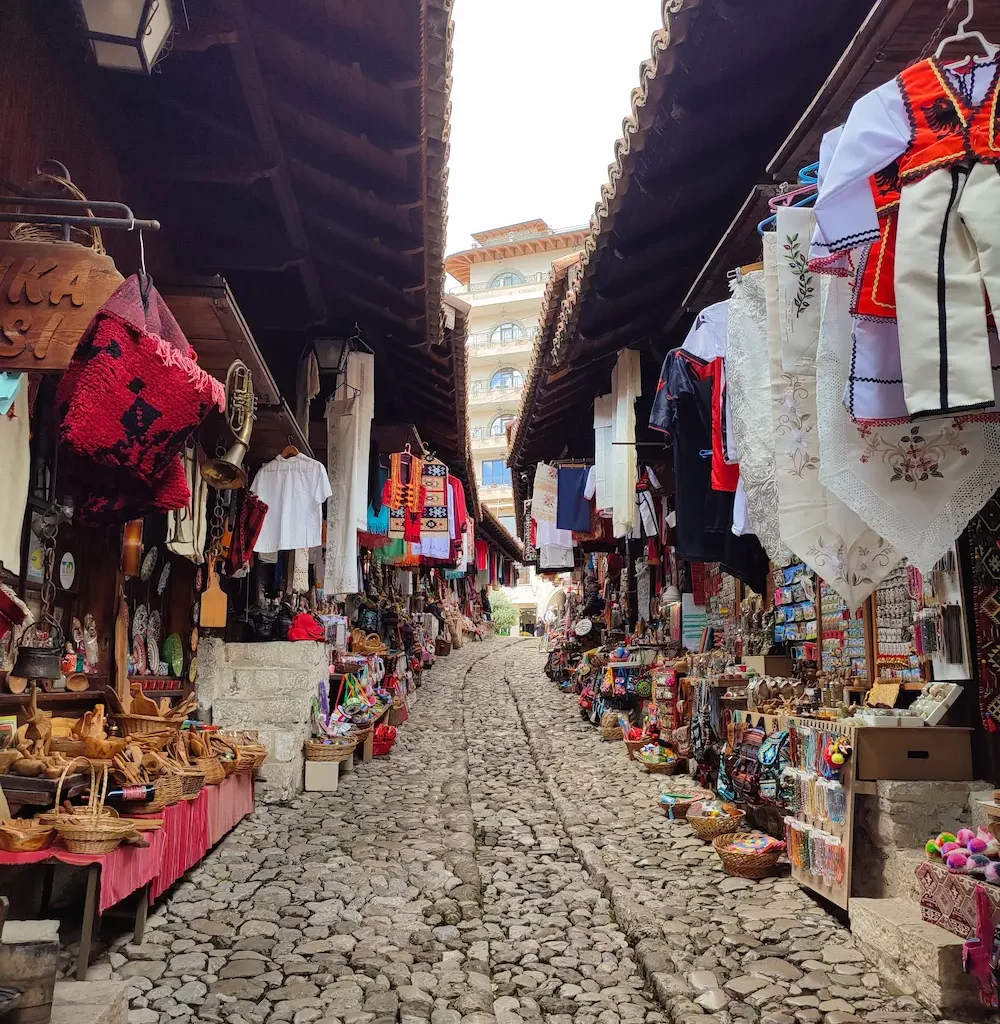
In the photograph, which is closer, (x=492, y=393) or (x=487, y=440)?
(x=487, y=440)

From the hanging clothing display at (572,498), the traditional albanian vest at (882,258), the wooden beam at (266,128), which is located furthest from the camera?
the hanging clothing display at (572,498)

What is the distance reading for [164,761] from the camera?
5.08 metres

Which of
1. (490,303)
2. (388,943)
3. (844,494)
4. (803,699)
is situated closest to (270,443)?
(388,943)

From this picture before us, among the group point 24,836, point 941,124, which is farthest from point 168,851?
point 941,124

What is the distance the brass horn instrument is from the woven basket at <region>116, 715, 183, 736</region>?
5.29 feet

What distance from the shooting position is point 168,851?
4.92 meters

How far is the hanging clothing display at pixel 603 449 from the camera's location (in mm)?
Answer: 8914

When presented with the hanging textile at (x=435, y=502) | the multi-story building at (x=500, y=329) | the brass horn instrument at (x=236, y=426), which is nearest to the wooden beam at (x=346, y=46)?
the brass horn instrument at (x=236, y=426)

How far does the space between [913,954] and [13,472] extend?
4.46 meters

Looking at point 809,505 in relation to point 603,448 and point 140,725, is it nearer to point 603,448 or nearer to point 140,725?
point 140,725

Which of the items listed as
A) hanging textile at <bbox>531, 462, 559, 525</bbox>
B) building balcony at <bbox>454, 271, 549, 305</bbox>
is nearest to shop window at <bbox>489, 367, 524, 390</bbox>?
building balcony at <bbox>454, 271, 549, 305</bbox>

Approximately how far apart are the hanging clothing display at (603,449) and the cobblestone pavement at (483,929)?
2.94 metres

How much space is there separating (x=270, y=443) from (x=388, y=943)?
4.21 m

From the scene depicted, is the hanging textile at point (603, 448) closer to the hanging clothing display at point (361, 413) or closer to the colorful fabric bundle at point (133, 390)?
the hanging clothing display at point (361, 413)
